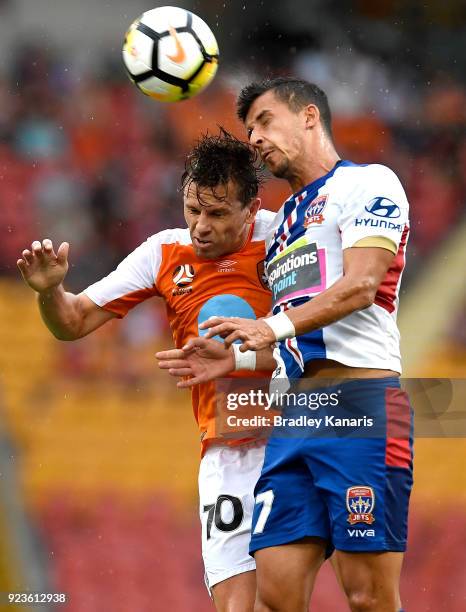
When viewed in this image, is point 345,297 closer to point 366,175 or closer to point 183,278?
point 366,175

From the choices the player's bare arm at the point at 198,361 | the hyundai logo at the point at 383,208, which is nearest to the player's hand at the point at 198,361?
the player's bare arm at the point at 198,361

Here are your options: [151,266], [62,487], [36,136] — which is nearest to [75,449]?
[62,487]

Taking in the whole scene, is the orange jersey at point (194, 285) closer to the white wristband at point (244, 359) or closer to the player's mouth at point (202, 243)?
the player's mouth at point (202, 243)

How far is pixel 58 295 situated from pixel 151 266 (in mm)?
386

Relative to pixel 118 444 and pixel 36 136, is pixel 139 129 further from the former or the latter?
pixel 118 444

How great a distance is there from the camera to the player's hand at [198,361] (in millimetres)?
3201

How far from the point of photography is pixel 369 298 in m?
3.25

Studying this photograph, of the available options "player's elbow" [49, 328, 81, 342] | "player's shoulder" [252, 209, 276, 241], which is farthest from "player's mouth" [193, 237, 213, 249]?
"player's elbow" [49, 328, 81, 342]

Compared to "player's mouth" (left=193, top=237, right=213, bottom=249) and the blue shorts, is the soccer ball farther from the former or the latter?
the blue shorts

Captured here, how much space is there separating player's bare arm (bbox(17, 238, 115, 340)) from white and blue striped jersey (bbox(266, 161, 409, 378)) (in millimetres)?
771

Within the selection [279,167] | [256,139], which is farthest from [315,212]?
[256,139]

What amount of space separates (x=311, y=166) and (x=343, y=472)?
109cm

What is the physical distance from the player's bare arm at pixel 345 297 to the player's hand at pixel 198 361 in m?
0.14

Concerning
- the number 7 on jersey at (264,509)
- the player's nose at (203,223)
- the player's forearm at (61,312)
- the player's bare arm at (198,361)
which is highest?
the player's nose at (203,223)
